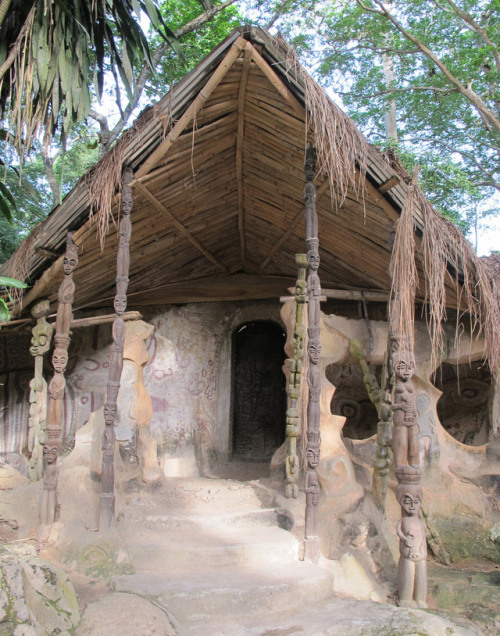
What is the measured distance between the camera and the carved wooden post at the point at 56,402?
5.06 metres

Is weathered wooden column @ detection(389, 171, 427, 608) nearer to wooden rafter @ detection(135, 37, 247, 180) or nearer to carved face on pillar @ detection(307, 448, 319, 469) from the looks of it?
carved face on pillar @ detection(307, 448, 319, 469)

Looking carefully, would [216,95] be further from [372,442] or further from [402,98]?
[402,98]

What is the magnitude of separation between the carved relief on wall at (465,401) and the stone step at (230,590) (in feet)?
15.6

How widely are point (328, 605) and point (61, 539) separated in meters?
2.23

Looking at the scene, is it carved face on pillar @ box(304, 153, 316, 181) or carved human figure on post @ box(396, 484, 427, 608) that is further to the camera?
carved face on pillar @ box(304, 153, 316, 181)

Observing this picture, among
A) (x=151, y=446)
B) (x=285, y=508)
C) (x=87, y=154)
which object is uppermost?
(x=87, y=154)

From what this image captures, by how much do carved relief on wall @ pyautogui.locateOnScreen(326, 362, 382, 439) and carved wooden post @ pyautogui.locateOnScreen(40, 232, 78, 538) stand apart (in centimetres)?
462

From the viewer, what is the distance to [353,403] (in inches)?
364

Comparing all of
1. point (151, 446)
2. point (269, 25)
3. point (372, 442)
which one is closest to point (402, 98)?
point (269, 25)

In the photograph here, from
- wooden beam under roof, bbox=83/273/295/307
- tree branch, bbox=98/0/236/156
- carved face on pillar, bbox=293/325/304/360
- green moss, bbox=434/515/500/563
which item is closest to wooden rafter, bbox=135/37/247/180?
carved face on pillar, bbox=293/325/304/360

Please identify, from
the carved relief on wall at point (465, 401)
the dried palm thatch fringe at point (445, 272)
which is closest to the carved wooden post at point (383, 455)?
the dried palm thatch fringe at point (445, 272)

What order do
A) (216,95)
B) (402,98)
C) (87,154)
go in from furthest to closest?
(87,154), (402,98), (216,95)

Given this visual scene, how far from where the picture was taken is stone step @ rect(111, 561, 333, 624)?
392cm

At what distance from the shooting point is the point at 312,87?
487 centimetres
